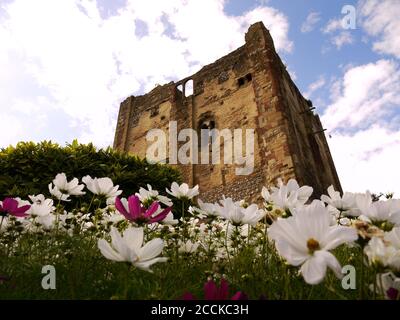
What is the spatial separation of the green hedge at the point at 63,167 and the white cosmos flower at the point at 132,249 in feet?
13.2

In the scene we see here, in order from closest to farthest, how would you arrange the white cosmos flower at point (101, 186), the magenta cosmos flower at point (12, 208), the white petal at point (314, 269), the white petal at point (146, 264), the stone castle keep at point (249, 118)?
the white petal at point (314, 269) < the white petal at point (146, 264) < the magenta cosmos flower at point (12, 208) < the white cosmos flower at point (101, 186) < the stone castle keep at point (249, 118)

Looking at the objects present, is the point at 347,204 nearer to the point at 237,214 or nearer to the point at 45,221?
the point at 237,214

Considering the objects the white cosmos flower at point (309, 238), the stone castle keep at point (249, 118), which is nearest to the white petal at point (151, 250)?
the white cosmos flower at point (309, 238)

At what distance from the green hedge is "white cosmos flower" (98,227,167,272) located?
402 cm

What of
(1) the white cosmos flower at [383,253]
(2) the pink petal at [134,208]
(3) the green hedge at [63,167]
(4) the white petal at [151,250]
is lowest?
(1) the white cosmos flower at [383,253]

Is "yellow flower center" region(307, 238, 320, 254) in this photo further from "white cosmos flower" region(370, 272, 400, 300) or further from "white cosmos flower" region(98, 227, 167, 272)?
"white cosmos flower" region(98, 227, 167, 272)

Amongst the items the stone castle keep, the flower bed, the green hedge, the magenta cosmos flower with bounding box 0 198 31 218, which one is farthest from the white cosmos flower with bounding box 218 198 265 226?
the stone castle keep

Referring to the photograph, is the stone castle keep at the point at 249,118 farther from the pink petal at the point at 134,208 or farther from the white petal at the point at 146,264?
the white petal at the point at 146,264

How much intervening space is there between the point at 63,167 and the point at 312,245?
16.6 ft

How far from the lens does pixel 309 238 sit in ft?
3.40

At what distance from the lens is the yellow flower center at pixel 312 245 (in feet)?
3.32

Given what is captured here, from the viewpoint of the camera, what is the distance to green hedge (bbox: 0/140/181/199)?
514cm
